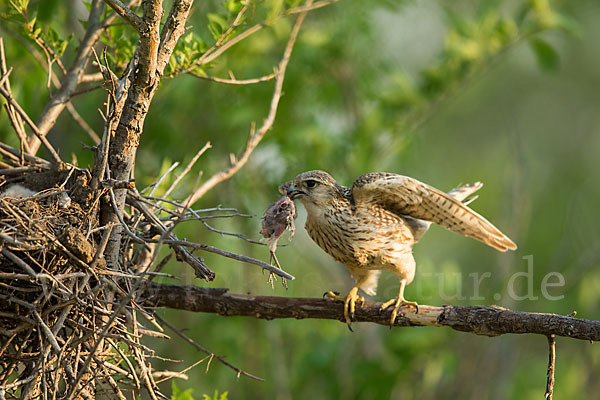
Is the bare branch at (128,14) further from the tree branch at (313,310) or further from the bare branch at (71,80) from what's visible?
the tree branch at (313,310)

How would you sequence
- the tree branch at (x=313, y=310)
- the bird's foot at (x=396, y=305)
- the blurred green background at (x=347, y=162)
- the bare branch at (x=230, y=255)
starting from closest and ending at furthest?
1. the bare branch at (x=230, y=255)
2. the tree branch at (x=313, y=310)
3. the bird's foot at (x=396, y=305)
4. the blurred green background at (x=347, y=162)

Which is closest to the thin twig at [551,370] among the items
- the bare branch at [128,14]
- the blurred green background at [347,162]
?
the bare branch at [128,14]

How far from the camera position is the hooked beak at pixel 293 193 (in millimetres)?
5039

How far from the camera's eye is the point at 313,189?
16.5 feet

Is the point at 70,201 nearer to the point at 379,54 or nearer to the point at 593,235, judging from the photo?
the point at 379,54

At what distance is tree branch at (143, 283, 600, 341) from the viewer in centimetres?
374

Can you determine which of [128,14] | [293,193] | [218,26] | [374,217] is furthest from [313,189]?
[128,14]

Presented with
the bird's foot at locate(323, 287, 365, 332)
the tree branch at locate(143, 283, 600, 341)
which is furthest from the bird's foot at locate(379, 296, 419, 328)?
the bird's foot at locate(323, 287, 365, 332)

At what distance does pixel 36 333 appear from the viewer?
11.5 feet

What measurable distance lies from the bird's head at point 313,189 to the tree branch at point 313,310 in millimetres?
920

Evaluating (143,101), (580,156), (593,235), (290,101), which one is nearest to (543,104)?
(580,156)

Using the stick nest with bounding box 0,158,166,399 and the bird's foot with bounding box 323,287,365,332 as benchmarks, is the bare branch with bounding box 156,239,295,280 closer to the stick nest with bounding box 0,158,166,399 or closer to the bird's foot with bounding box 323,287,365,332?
the stick nest with bounding box 0,158,166,399

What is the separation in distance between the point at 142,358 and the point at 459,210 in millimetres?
2517

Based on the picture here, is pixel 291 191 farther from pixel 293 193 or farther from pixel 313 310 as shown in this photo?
pixel 313 310
